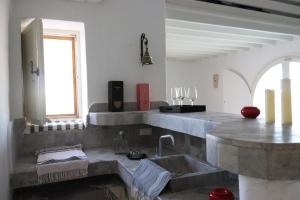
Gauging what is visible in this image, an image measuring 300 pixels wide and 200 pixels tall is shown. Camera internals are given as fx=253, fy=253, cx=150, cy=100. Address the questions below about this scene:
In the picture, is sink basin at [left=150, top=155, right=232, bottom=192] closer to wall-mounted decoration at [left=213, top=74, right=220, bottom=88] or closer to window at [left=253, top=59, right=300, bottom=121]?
window at [left=253, top=59, right=300, bottom=121]

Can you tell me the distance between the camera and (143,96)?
8.96 ft

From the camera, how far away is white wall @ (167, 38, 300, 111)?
548 centimetres

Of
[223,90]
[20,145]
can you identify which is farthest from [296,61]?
[20,145]

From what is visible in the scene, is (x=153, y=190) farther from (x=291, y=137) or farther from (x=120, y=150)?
(x=120, y=150)

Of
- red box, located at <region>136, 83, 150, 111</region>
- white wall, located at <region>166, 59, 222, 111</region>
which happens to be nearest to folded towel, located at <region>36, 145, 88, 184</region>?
red box, located at <region>136, 83, 150, 111</region>

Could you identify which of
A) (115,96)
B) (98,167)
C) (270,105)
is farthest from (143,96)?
(270,105)

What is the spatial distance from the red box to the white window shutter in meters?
0.96

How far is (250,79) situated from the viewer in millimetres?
6285

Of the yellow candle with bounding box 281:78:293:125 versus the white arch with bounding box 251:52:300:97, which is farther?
the white arch with bounding box 251:52:300:97

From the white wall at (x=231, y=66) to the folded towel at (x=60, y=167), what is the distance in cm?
482

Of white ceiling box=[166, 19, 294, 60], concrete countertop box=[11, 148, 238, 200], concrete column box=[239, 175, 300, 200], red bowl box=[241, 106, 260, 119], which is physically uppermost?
white ceiling box=[166, 19, 294, 60]

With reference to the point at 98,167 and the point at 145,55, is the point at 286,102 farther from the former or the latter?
the point at 145,55

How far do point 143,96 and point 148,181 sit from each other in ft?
4.27

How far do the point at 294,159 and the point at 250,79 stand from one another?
5.95 meters
